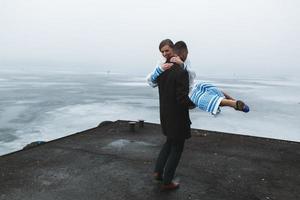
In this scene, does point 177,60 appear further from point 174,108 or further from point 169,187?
point 169,187

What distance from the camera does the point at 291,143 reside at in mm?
6688

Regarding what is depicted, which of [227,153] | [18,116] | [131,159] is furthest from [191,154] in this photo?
[18,116]

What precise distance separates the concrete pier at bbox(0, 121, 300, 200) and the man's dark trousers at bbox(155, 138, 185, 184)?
0.23 metres

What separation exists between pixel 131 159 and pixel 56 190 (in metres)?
1.60

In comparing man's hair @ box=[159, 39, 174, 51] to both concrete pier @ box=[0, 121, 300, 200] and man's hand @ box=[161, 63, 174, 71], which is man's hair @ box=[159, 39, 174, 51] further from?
concrete pier @ box=[0, 121, 300, 200]

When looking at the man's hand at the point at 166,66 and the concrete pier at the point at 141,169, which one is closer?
the man's hand at the point at 166,66

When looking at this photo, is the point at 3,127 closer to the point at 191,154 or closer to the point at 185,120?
the point at 191,154

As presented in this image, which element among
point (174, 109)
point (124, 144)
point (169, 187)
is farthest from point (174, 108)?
point (124, 144)

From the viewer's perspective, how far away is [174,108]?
3.71 metres

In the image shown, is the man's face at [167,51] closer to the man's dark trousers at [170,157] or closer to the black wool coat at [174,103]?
the black wool coat at [174,103]

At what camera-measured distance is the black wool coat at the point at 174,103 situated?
3.54 meters

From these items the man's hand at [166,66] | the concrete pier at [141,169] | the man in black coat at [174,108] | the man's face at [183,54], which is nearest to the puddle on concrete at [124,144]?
the concrete pier at [141,169]

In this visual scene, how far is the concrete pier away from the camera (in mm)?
3969

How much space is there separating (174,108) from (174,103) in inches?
2.2
